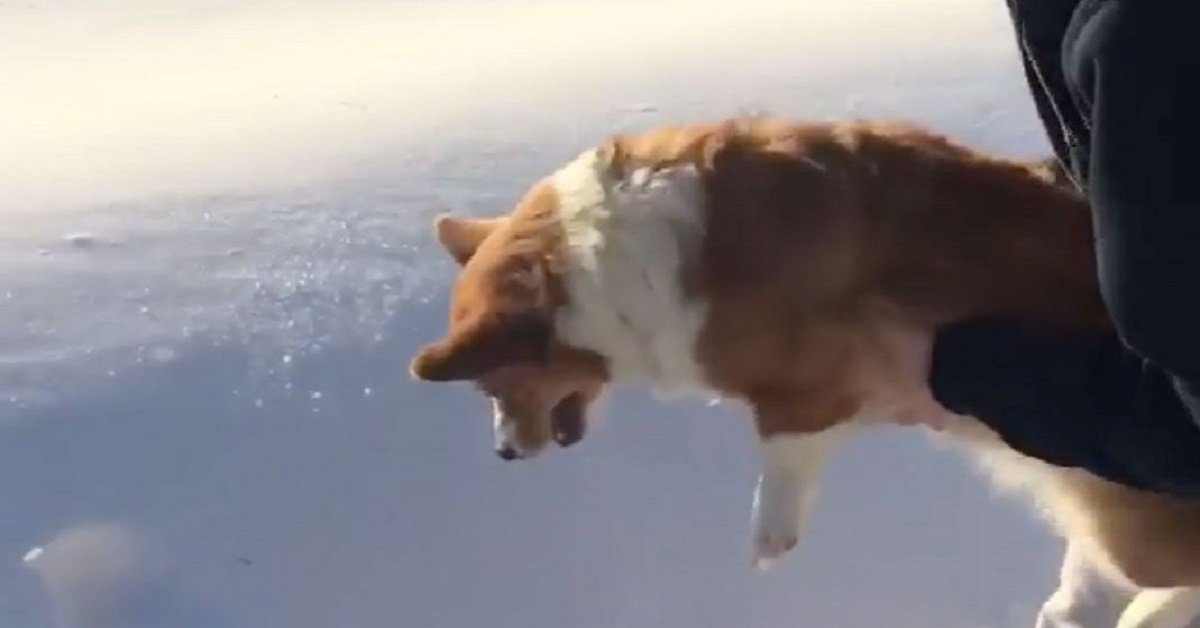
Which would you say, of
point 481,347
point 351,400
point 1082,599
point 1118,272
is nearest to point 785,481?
point 481,347

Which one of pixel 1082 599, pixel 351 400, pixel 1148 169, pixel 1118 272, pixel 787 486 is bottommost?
pixel 1082 599

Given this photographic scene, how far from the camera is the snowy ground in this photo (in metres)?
2.02

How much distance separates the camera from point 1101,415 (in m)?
1.47

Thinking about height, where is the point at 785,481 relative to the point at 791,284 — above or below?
below

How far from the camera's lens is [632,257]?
1.67 meters

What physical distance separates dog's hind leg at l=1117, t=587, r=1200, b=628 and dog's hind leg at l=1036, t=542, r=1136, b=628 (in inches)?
0.9

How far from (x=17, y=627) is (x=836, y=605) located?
919 mm

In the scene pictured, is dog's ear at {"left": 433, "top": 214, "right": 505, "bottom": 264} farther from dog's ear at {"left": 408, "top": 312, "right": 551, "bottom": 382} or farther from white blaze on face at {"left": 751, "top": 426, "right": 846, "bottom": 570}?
white blaze on face at {"left": 751, "top": 426, "right": 846, "bottom": 570}

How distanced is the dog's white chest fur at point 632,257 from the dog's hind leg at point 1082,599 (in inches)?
21.3

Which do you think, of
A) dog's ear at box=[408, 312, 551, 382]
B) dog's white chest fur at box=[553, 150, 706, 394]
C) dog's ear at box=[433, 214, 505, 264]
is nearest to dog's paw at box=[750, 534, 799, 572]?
dog's white chest fur at box=[553, 150, 706, 394]

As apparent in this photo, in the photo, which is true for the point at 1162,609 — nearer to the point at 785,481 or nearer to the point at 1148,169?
the point at 785,481

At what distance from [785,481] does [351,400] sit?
0.70 meters

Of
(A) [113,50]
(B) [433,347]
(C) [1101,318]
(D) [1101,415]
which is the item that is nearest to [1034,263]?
(C) [1101,318]

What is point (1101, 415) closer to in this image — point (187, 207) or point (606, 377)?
point (606, 377)
